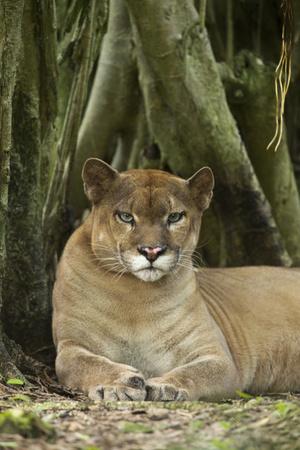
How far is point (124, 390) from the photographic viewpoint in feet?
19.6

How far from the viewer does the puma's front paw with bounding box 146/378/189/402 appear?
19.9 feet

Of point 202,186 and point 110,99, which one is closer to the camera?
point 202,186

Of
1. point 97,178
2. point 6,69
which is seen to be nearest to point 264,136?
point 97,178

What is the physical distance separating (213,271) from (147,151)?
2104 millimetres

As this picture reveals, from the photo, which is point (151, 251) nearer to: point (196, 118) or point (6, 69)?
point (6, 69)

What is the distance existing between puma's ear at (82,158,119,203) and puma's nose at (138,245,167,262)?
0.66 m

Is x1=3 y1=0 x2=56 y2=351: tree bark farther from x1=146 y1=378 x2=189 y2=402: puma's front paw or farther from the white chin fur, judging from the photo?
x1=146 y1=378 x2=189 y2=402: puma's front paw

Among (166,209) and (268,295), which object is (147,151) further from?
(166,209)

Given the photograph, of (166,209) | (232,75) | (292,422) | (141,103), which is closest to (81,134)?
(141,103)

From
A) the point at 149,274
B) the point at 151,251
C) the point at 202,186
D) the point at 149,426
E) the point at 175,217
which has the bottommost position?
the point at 149,426

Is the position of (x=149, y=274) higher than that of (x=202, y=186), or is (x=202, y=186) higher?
(x=202, y=186)

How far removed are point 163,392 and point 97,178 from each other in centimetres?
161

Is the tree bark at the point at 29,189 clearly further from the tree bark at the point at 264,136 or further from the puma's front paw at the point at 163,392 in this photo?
the tree bark at the point at 264,136

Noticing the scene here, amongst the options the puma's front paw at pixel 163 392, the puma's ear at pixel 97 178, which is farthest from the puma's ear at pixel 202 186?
the puma's front paw at pixel 163 392
